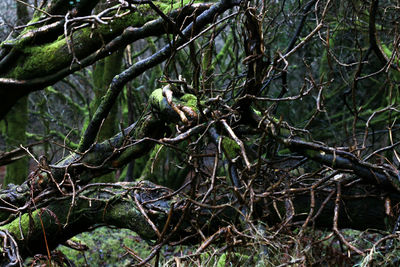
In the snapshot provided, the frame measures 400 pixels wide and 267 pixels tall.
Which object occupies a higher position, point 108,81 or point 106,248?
point 108,81

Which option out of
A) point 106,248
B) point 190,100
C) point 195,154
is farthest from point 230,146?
point 106,248

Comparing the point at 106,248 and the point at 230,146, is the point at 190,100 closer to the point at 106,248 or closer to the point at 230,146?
the point at 230,146

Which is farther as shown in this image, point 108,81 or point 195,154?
point 108,81

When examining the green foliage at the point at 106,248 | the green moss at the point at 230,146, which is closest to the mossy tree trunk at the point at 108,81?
the green foliage at the point at 106,248

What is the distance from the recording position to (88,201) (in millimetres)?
3758

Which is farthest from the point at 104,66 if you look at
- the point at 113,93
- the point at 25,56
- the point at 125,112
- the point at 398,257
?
the point at 398,257

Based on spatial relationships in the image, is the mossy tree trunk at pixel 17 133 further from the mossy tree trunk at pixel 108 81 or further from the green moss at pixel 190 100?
the green moss at pixel 190 100

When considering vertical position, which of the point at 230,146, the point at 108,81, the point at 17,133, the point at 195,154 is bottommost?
the point at 17,133

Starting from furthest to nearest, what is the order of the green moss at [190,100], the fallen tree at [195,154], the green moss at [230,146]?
the green moss at [190,100] < the green moss at [230,146] < the fallen tree at [195,154]

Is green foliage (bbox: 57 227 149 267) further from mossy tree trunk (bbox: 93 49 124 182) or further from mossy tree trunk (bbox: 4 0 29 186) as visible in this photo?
mossy tree trunk (bbox: 4 0 29 186)

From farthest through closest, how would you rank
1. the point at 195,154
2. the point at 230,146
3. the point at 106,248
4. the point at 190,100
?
1. the point at 106,248
2. the point at 190,100
3. the point at 230,146
4. the point at 195,154

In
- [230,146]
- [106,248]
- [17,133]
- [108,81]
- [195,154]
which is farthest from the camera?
[17,133]

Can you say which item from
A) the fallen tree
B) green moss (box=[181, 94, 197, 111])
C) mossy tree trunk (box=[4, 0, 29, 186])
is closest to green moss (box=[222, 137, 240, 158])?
the fallen tree

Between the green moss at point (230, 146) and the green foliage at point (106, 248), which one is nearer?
the green moss at point (230, 146)
